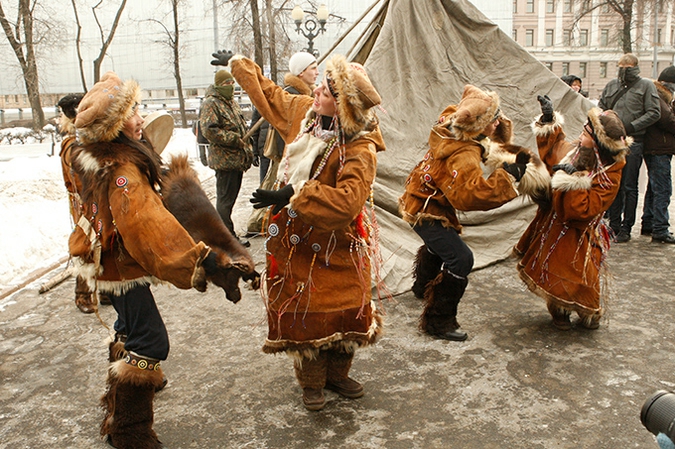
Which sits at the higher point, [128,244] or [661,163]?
[128,244]

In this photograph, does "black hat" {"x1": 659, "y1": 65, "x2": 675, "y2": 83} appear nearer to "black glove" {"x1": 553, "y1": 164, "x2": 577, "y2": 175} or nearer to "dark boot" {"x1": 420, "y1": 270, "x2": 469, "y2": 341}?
"black glove" {"x1": 553, "y1": 164, "x2": 577, "y2": 175}

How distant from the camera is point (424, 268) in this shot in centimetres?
458

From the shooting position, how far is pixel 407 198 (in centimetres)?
416

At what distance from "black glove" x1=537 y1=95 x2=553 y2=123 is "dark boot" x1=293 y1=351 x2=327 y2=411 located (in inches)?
106

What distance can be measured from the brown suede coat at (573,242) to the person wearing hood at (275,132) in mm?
2169

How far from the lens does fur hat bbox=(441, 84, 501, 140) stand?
142 inches

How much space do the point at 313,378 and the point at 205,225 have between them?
108 centimetres

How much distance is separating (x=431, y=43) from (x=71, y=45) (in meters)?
37.8

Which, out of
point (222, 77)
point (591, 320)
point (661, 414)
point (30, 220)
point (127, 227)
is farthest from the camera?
point (30, 220)

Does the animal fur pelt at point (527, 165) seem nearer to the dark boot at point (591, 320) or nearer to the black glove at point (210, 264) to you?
the dark boot at point (591, 320)

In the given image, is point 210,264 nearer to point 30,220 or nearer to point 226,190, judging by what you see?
point 226,190

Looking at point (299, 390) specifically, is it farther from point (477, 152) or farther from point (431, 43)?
point (431, 43)

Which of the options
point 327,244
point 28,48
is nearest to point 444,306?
point 327,244

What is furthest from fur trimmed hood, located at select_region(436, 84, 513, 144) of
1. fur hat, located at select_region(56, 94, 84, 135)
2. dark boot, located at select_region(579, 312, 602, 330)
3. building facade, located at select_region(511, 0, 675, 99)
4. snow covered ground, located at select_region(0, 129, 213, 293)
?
building facade, located at select_region(511, 0, 675, 99)
